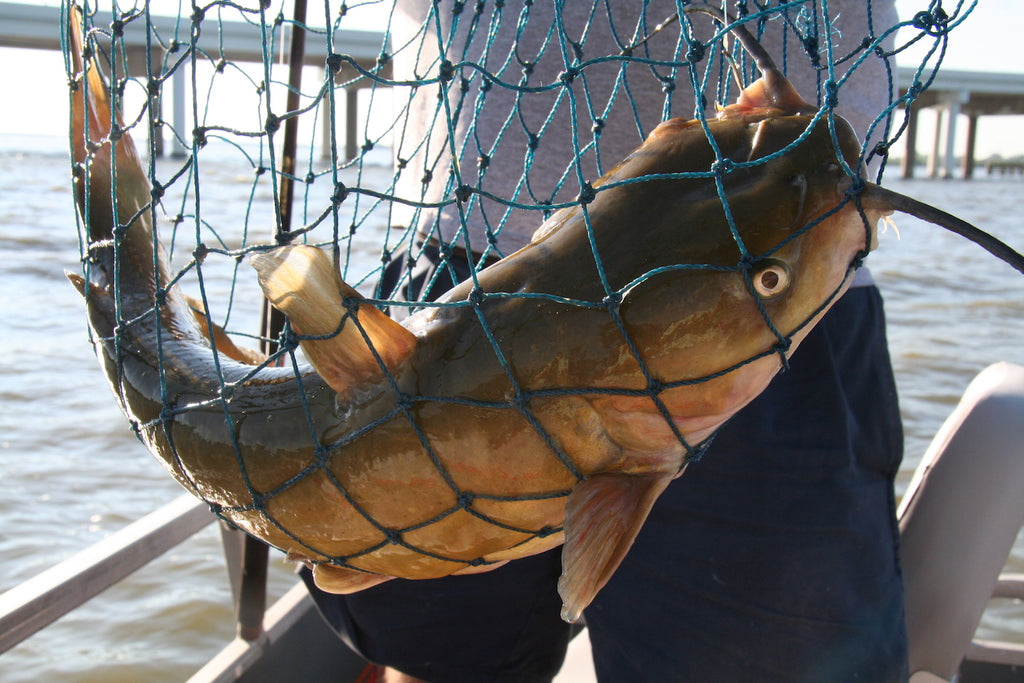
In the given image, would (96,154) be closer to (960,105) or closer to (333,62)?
(333,62)

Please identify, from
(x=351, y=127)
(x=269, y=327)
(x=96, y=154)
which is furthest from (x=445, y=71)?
(x=351, y=127)

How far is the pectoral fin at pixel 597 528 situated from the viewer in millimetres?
1260

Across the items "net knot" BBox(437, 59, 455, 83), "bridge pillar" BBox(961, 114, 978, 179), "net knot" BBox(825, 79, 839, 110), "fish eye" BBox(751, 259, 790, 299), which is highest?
"net knot" BBox(437, 59, 455, 83)

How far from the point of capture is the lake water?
363 cm

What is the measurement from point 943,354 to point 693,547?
20.9ft

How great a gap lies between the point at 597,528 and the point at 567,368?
24cm

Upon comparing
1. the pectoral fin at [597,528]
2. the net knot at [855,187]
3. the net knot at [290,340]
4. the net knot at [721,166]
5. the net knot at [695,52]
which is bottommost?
the pectoral fin at [597,528]

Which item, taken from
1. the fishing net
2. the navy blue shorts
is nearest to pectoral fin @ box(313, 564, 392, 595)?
the fishing net

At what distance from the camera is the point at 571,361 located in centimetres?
126

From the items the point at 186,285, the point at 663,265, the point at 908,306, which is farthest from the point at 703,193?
the point at 908,306

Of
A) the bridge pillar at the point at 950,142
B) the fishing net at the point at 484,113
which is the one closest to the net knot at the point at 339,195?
the fishing net at the point at 484,113

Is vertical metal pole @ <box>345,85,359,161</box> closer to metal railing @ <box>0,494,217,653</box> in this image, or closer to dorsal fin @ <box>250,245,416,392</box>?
metal railing @ <box>0,494,217,653</box>

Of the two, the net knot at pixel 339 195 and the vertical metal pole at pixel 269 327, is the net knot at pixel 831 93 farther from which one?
the vertical metal pole at pixel 269 327

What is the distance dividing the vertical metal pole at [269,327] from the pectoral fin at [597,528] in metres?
1.38
